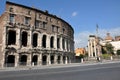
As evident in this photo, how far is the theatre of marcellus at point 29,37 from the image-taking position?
3466 centimetres

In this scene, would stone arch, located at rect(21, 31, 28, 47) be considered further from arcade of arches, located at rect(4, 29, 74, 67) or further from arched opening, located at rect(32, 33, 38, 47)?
arched opening, located at rect(32, 33, 38, 47)

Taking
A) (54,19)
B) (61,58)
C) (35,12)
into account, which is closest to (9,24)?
(35,12)

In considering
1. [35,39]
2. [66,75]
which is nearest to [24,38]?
[35,39]

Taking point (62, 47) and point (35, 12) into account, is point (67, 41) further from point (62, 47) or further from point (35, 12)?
point (35, 12)

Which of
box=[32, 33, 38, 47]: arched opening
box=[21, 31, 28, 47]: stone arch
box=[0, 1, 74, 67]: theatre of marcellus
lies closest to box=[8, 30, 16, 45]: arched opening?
box=[0, 1, 74, 67]: theatre of marcellus

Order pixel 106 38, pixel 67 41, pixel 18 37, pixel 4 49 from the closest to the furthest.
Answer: pixel 4 49, pixel 18 37, pixel 67 41, pixel 106 38

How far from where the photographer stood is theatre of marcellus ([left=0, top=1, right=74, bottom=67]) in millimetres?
34656

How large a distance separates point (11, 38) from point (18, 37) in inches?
68.6

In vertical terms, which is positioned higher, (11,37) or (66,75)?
(11,37)

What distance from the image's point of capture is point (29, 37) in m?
38.0

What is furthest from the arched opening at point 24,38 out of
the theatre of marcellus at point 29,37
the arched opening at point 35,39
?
the arched opening at point 35,39

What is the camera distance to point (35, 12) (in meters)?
39.8

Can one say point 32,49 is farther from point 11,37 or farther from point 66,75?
point 66,75

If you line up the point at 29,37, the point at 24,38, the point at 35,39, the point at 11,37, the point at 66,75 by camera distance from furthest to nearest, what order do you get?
the point at 35,39
the point at 24,38
the point at 29,37
the point at 11,37
the point at 66,75
